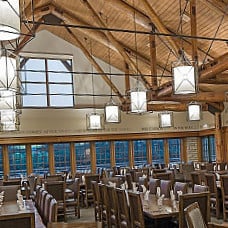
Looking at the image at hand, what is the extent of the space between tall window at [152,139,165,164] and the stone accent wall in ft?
3.80

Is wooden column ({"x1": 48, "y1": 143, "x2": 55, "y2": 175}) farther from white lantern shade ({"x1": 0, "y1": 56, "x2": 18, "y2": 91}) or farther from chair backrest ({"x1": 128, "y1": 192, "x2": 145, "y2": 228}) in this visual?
white lantern shade ({"x1": 0, "y1": 56, "x2": 18, "y2": 91})

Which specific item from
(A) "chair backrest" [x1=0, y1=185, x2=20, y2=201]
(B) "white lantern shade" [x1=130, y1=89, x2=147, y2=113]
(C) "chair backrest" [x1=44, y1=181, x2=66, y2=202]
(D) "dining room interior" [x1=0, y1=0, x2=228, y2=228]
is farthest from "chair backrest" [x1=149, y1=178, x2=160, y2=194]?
(A) "chair backrest" [x1=0, y1=185, x2=20, y2=201]

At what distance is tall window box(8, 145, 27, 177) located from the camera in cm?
1341

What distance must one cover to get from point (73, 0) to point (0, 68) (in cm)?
674

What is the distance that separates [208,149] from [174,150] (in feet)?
4.42

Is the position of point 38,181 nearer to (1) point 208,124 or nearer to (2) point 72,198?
(2) point 72,198

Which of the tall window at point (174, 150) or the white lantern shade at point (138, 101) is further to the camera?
the tall window at point (174, 150)

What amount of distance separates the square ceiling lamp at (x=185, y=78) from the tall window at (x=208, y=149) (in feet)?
32.0

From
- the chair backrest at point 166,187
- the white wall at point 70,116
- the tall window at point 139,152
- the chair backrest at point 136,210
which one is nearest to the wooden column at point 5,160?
the white wall at point 70,116

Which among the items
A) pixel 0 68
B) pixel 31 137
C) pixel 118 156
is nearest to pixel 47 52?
pixel 31 137

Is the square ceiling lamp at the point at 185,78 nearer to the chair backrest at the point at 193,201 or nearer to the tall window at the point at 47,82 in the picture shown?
the chair backrest at the point at 193,201

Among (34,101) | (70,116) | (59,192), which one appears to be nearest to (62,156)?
(70,116)

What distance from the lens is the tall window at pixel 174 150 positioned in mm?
15526

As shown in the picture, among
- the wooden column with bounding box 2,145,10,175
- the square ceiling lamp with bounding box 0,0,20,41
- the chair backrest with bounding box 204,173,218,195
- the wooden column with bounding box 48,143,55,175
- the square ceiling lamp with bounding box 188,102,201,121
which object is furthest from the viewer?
the wooden column with bounding box 48,143,55,175
